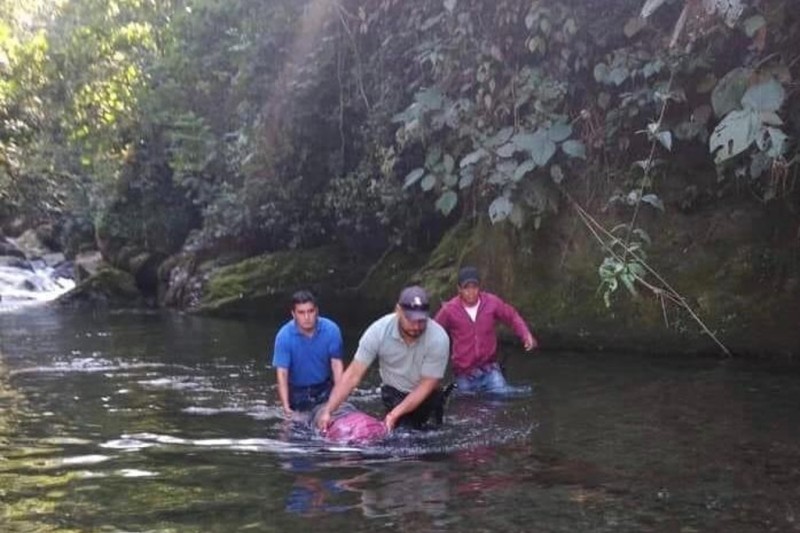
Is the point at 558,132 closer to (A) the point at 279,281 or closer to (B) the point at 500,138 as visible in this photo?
(B) the point at 500,138

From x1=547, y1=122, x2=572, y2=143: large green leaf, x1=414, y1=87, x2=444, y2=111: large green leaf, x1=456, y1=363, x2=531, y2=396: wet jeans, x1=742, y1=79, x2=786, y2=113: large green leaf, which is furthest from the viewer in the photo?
x1=414, y1=87, x2=444, y2=111: large green leaf

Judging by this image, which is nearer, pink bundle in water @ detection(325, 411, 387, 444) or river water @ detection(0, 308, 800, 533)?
river water @ detection(0, 308, 800, 533)

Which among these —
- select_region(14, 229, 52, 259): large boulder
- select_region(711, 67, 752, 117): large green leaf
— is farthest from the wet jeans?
select_region(14, 229, 52, 259): large boulder

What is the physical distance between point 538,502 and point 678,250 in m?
6.83

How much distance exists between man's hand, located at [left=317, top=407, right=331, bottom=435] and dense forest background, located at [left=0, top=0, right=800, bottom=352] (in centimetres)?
294

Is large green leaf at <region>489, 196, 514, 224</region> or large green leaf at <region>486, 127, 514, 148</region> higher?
large green leaf at <region>486, 127, 514, 148</region>

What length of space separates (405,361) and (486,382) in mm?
2304

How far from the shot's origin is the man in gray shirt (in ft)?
24.7

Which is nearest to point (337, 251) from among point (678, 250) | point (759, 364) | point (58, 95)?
point (58, 95)

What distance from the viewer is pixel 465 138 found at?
1209cm

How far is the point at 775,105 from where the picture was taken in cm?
762

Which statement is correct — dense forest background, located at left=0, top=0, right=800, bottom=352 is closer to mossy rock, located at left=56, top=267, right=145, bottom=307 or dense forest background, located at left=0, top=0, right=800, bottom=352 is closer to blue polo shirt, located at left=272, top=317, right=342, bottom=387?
mossy rock, located at left=56, top=267, right=145, bottom=307

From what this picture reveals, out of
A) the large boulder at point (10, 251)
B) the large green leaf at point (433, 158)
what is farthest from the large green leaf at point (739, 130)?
the large boulder at point (10, 251)

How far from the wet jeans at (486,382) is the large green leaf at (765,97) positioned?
3.64 metres
